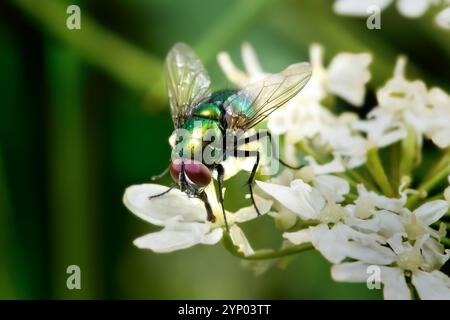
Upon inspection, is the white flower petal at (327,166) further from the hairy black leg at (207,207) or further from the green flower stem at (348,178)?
the hairy black leg at (207,207)

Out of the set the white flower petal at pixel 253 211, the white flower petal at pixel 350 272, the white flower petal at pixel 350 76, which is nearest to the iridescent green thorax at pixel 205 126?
the white flower petal at pixel 253 211

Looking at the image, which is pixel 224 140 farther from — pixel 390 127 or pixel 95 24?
pixel 95 24

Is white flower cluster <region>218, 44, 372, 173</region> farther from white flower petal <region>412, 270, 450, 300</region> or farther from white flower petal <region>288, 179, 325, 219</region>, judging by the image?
white flower petal <region>412, 270, 450, 300</region>

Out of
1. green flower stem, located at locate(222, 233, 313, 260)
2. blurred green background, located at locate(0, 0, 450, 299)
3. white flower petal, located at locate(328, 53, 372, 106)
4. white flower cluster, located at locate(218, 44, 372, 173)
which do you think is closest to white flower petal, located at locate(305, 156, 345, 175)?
white flower cluster, located at locate(218, 44, 372, 173)

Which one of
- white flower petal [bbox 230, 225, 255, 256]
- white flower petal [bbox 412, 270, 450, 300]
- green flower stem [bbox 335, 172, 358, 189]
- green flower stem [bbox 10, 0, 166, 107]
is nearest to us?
white flower petal [bbox 412, 270, 450, 300]
